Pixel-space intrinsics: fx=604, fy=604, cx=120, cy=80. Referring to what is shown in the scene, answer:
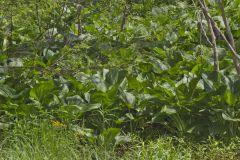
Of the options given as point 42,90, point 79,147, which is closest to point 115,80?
point 42,90

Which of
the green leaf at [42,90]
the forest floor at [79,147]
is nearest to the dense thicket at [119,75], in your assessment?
the green leaf at [42,90]

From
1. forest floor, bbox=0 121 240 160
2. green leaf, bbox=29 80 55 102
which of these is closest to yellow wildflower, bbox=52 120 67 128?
forest floor, bbox=0 121 240 160

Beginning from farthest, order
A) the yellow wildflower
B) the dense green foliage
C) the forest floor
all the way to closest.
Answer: the dense green foliage < the yellow wildflower < the forest floor

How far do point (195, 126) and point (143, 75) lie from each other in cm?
92

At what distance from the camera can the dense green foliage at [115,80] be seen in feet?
18.5

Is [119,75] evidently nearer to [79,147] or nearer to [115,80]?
[115,80]

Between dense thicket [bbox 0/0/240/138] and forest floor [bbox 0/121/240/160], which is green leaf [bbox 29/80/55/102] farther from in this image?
forest floor [bbox 0/121/240/160]

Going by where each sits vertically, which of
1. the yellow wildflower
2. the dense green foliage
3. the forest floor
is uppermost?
the dense green foliage

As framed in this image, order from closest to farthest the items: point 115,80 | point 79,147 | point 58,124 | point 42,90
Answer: point 79,147
point 58,124
point 42,90
point 115,80

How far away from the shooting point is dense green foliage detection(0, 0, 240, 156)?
18.5 feet

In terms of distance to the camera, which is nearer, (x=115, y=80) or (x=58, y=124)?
(x=58, y=124)

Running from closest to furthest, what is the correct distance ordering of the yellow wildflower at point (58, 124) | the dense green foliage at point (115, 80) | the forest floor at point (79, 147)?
the forest floor at point (79, 147) → the yellow wildflower at point (58, 124) → the dense green foliage at point (115, 80)

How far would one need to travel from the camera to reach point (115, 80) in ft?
19.8

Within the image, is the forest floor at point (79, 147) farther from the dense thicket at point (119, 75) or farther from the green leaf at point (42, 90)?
the green leaf at point (42, 90)
